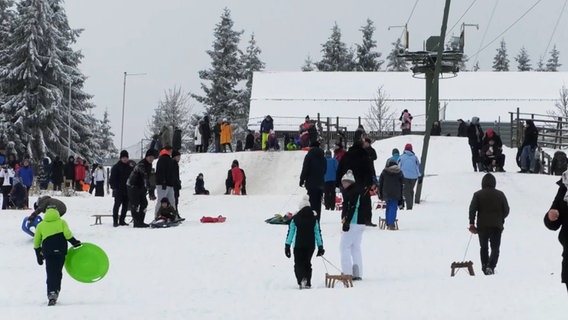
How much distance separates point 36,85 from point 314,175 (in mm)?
35435

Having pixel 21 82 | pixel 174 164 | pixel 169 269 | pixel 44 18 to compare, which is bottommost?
pixel 169 269

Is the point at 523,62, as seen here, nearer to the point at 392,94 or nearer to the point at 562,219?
the point at 392,94

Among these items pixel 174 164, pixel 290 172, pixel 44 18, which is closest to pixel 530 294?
pixel 174 164

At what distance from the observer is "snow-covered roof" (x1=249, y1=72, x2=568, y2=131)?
64.6 meters

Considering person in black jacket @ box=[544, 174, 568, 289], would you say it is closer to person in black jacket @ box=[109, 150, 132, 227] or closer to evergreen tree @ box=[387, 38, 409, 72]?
person in black jacket @ box=[109, 150, 132, 227]

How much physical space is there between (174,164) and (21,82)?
3316 cm

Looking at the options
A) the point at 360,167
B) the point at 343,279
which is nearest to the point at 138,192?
the point at 360,167

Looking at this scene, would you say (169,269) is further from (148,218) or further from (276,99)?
(276,99)

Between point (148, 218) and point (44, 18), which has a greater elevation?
point (44, 18)

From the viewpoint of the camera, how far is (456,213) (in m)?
23.3

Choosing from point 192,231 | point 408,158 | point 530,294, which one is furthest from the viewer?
point 408,158

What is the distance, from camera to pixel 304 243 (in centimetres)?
1340

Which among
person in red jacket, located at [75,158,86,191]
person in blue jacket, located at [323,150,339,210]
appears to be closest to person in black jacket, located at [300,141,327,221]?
person in blue jacket, located at [323,150,339,210]

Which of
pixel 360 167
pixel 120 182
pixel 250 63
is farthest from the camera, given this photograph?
pixel 250 63
